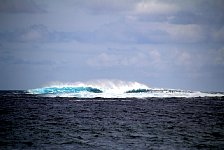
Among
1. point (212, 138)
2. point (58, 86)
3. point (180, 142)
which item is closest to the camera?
point (180, 142)

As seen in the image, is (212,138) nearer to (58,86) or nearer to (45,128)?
(45,128)

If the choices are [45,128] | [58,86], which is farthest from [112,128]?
[58,86]

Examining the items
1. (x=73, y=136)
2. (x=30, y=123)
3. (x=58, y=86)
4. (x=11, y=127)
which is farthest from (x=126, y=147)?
(x=58, y=86)

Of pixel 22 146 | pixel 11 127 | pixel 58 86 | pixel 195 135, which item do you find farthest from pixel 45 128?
pixel 58 86

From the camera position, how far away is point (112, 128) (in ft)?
163

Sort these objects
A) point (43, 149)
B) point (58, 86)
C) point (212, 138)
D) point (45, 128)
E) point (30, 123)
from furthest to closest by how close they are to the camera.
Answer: point (58, 86)
point (30, 123)
point (45, 128)
point (212, 138)
point (43, 149)

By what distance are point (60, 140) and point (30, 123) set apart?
1747cm

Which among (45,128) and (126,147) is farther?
(45,128)

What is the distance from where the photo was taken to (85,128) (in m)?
49.7

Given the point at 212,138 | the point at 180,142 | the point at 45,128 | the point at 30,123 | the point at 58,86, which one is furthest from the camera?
the point at 58,86

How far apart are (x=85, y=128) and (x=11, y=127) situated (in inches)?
346

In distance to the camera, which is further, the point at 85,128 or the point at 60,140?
the point at 85,128

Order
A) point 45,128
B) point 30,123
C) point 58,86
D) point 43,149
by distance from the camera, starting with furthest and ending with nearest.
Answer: point 58,86 → point 30,123 → point 45,128 → point 43,149

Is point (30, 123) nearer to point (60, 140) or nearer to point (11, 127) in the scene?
point (11, 127)
